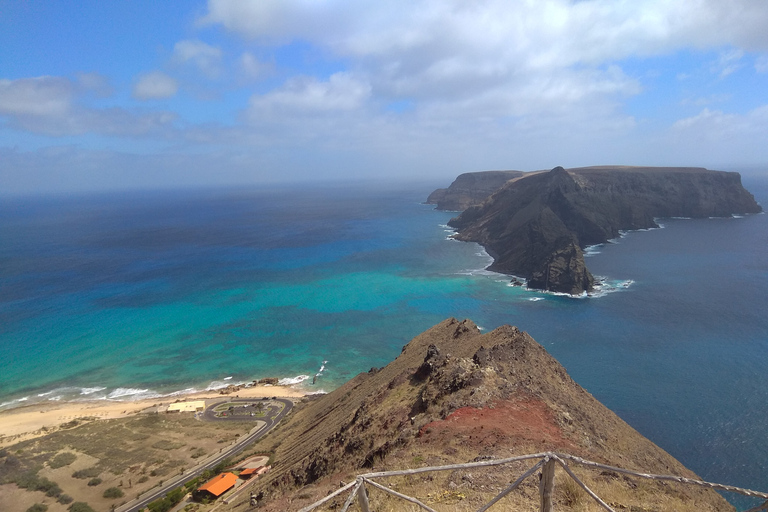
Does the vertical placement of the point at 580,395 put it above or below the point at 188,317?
above

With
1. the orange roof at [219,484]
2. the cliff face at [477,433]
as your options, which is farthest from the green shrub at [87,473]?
the cliff face at [477,433]

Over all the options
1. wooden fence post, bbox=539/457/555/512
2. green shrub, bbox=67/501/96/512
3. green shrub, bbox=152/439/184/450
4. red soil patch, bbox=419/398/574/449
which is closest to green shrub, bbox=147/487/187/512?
green shrub, bbox=67/501/96/512

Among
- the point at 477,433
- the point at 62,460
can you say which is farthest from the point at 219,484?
the point at 477,433

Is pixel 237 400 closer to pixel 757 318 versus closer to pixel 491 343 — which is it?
pixel 491 343

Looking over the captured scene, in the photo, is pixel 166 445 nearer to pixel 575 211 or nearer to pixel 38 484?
pixel 38 484

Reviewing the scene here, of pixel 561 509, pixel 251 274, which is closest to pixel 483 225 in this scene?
pixel 251 274

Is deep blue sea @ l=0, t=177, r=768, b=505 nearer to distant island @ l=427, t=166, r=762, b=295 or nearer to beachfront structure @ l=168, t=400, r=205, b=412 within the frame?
beachfront structure @ l=168, t=400, r=205, b=412
